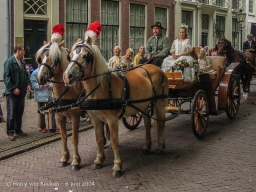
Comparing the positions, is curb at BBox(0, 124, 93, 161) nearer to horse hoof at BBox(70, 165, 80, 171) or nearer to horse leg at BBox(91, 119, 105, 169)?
horse hoof at BBox(70, 165, 80, 171)

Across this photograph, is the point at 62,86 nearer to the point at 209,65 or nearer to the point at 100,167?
the point at 100,167

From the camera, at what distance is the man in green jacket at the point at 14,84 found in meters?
8.00

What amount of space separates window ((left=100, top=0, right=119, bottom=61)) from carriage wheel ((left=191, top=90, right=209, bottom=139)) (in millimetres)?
9219

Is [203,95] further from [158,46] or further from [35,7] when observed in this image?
[35,7]

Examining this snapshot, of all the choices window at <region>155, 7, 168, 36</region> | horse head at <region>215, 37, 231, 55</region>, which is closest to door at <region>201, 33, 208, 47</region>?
window at <region>155, 7, 168, 36</region>

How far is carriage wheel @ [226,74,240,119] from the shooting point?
942cm

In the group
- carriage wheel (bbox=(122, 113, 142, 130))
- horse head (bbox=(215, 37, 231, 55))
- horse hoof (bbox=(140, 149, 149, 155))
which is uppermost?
horse head (bbox=(215, 37, 231, 55))

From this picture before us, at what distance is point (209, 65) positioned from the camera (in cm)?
962

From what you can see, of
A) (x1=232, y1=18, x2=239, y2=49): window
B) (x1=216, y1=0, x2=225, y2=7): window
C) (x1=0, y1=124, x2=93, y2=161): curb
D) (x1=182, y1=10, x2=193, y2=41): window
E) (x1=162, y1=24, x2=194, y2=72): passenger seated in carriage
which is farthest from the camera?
(x1=232, y1=18, x2=239, y2=49): window

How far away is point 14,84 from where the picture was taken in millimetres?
8078

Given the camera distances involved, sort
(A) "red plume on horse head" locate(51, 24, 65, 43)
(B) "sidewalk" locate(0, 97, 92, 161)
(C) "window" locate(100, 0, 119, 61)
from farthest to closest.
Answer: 1. (C) "window" locate(100, 0, 119, 61)
2. (B) "sidewalk" locate(0, 97, 92, 161)
3. (A) "red plume on horse head" locate(51, 24, 65, 43)

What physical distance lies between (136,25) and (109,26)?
6.01 feet

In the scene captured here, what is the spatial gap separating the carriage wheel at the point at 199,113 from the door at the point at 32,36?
828 centimetres

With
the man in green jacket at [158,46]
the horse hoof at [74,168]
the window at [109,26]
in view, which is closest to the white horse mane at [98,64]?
the horse hoof at [74,168]
